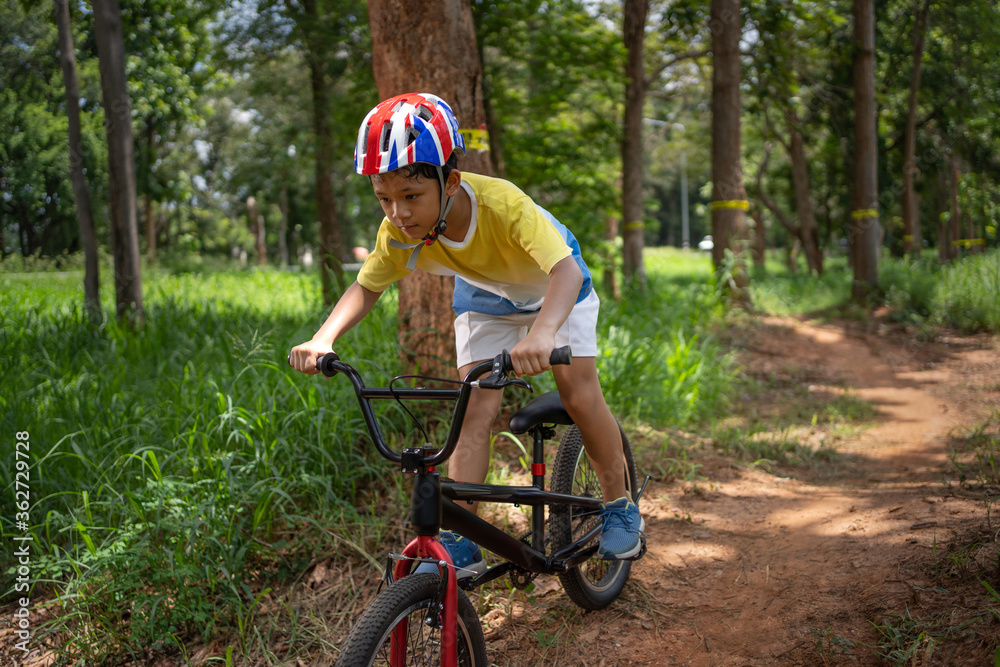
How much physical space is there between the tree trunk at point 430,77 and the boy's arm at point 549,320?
2.09 meters

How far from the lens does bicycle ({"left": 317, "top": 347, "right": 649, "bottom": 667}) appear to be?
1.78m

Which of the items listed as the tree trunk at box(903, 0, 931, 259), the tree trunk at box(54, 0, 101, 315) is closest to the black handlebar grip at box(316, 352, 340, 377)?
the tree trunk at box(54, 0, 101, 315)

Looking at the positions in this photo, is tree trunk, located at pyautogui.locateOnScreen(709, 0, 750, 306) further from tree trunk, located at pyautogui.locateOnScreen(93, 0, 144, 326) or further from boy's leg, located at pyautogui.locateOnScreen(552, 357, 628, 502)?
tree trunk, located at pyautogui.locateOnScreen(93, 0, 144, 326)

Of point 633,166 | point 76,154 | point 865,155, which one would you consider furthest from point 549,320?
point 865,155

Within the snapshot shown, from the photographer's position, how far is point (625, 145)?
36.8 ft

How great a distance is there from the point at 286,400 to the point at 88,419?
1.15m

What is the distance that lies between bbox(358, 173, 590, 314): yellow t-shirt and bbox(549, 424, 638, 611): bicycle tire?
0.71m

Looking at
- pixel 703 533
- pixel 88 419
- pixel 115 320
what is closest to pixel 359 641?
pixel 703 533

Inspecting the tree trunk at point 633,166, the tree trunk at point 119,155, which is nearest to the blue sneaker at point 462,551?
the tree trunk at point 119,155

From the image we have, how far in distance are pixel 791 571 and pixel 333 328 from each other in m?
2.27

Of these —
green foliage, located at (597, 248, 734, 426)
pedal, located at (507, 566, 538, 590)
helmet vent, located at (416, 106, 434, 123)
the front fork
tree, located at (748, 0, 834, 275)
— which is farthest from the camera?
tree, located at (748, 0, 834, 275)

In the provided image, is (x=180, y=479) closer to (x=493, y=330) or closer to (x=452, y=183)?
(x=493, y=330)

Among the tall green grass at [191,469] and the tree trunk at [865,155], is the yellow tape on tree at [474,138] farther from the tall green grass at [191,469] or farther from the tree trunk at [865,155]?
the tree trunk at [865,155]

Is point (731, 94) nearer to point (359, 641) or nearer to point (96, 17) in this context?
point (96, 17)
